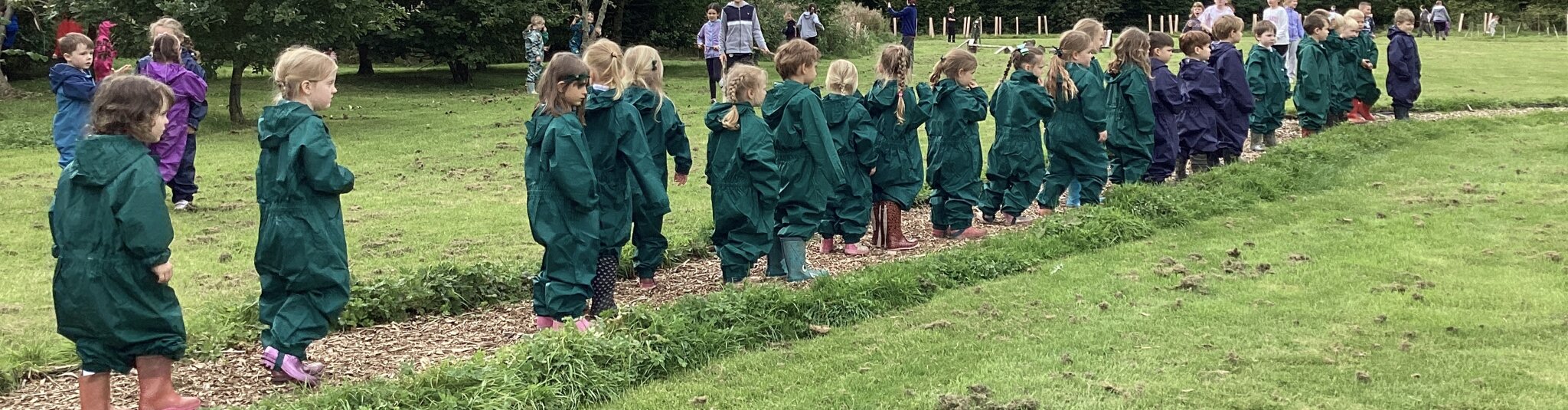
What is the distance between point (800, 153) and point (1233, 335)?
9.90 feet

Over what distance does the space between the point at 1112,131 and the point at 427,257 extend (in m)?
5.65

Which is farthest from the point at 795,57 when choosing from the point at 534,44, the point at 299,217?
the point at 534,44

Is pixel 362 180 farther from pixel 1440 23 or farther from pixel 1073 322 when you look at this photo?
pixel 1440 23

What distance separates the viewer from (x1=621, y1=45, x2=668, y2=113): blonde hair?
7.59 metres

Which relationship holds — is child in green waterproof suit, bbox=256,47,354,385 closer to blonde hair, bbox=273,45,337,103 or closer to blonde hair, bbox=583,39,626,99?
blonde hair, bbox=273,45,337,103

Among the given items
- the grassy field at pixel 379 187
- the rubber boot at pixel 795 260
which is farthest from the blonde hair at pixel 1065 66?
the grassy field at pixel 379 187

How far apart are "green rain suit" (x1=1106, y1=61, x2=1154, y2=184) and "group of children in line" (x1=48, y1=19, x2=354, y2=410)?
6826 millimetres

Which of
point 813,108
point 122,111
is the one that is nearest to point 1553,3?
point 813,108

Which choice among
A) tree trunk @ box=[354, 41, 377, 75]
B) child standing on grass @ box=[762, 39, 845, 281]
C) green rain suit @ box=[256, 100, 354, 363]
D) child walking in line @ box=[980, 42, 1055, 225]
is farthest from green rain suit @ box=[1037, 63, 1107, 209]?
tree trunk @ box=[354, 41, 377, 75]

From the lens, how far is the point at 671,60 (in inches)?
1375

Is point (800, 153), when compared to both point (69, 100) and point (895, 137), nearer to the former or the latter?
point (895, 137)

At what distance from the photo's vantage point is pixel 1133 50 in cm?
1049

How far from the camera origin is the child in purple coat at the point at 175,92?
10797 millimetres

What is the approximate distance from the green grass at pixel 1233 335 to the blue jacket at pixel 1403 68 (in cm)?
720
